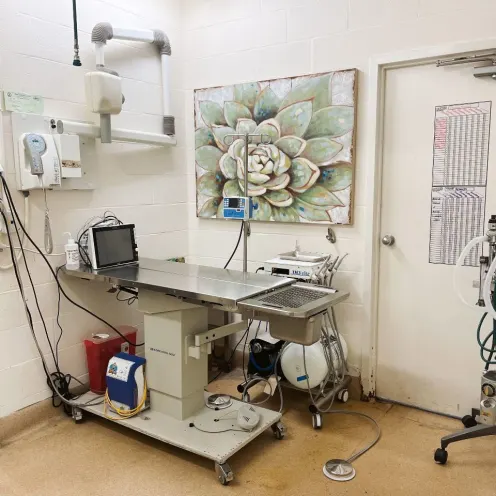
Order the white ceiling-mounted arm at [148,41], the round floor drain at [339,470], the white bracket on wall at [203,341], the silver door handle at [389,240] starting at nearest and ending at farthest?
the round floor drain at [339,470], the white bracket on wall at [203,341], the white ceiling-mounted arm at [148,41], the silver door handle at [389,240]

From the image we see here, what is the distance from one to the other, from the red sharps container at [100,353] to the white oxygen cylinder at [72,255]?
18.3 inches

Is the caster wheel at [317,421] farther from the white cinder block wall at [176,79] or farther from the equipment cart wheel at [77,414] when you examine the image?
the equipment cart wheel at [77,414]

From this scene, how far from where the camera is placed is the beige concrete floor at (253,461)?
2117mm

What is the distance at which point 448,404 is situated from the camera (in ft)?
9.04

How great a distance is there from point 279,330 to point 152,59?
2083 millimetres

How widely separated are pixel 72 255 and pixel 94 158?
0.62 meters

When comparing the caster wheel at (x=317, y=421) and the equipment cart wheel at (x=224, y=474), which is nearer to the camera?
the equipment cart wheel at (x=224, y=474)

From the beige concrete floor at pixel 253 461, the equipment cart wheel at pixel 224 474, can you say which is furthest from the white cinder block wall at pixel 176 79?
the equipment cart wheel at pixel 224 474

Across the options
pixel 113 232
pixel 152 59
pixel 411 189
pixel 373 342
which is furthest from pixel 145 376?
pixel 152 59

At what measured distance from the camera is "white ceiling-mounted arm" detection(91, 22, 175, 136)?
271cm

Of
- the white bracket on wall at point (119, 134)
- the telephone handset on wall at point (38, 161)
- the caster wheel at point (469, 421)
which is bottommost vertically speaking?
the caster wheel at point (469, 421)

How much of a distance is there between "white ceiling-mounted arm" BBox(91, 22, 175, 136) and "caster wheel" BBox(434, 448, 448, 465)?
8.07 ft

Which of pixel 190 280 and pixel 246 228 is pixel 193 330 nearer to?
pixel 190 280

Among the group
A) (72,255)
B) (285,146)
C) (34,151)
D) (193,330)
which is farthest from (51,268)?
(285,146)
